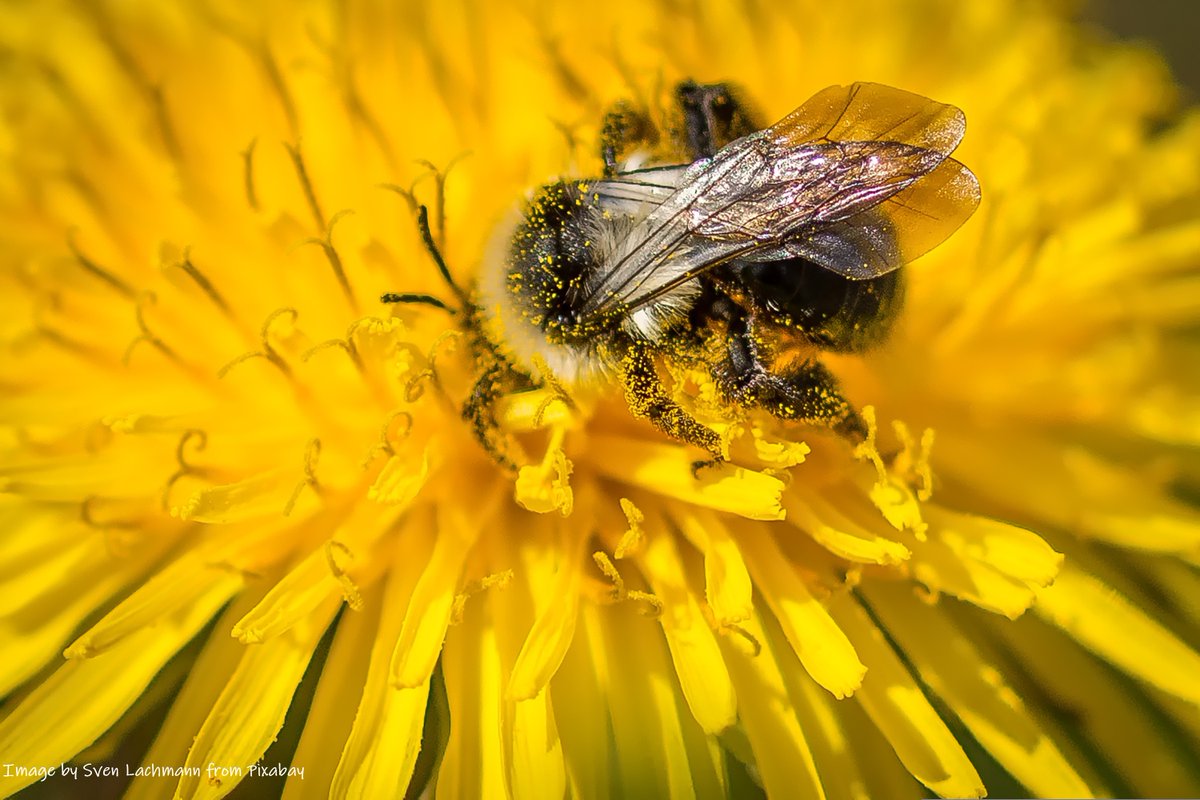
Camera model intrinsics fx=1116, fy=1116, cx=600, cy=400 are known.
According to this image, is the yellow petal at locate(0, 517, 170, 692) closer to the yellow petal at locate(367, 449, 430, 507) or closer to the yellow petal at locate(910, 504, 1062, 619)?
the yellow petal at locate(367, 449, 430, 507)

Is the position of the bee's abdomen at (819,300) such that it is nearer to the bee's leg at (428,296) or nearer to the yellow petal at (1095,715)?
the bee's leg at (428,296)

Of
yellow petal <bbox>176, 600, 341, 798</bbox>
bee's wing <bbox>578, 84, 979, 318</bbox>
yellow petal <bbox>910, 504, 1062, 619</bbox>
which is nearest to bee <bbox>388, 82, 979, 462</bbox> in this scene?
bee's wing <bbox>578, 84, 979, 318</bbox>

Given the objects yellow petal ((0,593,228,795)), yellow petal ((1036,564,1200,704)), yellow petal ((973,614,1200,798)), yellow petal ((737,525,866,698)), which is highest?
yellow petal ((0,593,228,795))

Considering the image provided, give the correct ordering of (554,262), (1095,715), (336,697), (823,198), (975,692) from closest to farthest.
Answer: (823,198), (554,262), (336,697), (975,692), (1095,715)

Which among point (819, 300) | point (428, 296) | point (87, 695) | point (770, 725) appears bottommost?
point (770, 725)

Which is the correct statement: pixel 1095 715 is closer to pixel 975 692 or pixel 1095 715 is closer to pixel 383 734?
pixel 975 692

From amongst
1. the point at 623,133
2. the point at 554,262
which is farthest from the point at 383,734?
the point at 623,133

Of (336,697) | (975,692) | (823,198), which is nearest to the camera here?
(823,198)
